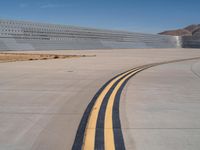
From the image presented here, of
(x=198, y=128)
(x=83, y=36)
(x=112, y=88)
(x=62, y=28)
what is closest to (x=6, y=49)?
(x=62, y=28)

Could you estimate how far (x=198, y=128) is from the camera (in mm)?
5633

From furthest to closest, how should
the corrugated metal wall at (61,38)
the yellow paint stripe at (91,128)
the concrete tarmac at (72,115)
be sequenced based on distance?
1. the corrugated metal wall at (61,38)
2. the concrete tarmac at (72,115)
3. the yellow paint stripe at (91,128)

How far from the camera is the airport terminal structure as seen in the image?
8075 cm

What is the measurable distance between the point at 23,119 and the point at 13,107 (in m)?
1.22

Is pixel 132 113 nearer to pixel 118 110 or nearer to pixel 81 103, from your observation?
pixel 118 110

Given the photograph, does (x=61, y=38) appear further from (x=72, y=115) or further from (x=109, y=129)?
(x=109, y=129)

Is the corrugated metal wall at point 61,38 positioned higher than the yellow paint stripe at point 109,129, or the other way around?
the corrugated metal wall at point 61,38

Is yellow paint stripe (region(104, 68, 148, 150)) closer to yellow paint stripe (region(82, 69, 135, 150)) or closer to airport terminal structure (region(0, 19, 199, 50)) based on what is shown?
yellow paint stripe (region(82, 69, 135, 150))

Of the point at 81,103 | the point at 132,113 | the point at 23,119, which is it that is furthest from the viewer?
the point at 81,103

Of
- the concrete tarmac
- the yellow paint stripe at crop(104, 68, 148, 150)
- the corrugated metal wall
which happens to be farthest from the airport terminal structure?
the yellow paint stripe at crop(104, 68, 148, 150)

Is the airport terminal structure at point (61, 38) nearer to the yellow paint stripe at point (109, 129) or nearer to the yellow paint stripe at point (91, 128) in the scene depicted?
the yellow paint stripe at point (91, 128)

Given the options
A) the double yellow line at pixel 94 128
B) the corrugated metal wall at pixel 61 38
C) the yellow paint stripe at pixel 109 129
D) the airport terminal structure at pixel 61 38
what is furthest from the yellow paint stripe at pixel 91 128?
the airport terminal structure at pixel 61 38

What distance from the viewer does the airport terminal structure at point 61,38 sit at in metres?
80.8

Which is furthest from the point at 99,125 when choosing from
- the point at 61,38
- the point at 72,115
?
the point at 61,38
